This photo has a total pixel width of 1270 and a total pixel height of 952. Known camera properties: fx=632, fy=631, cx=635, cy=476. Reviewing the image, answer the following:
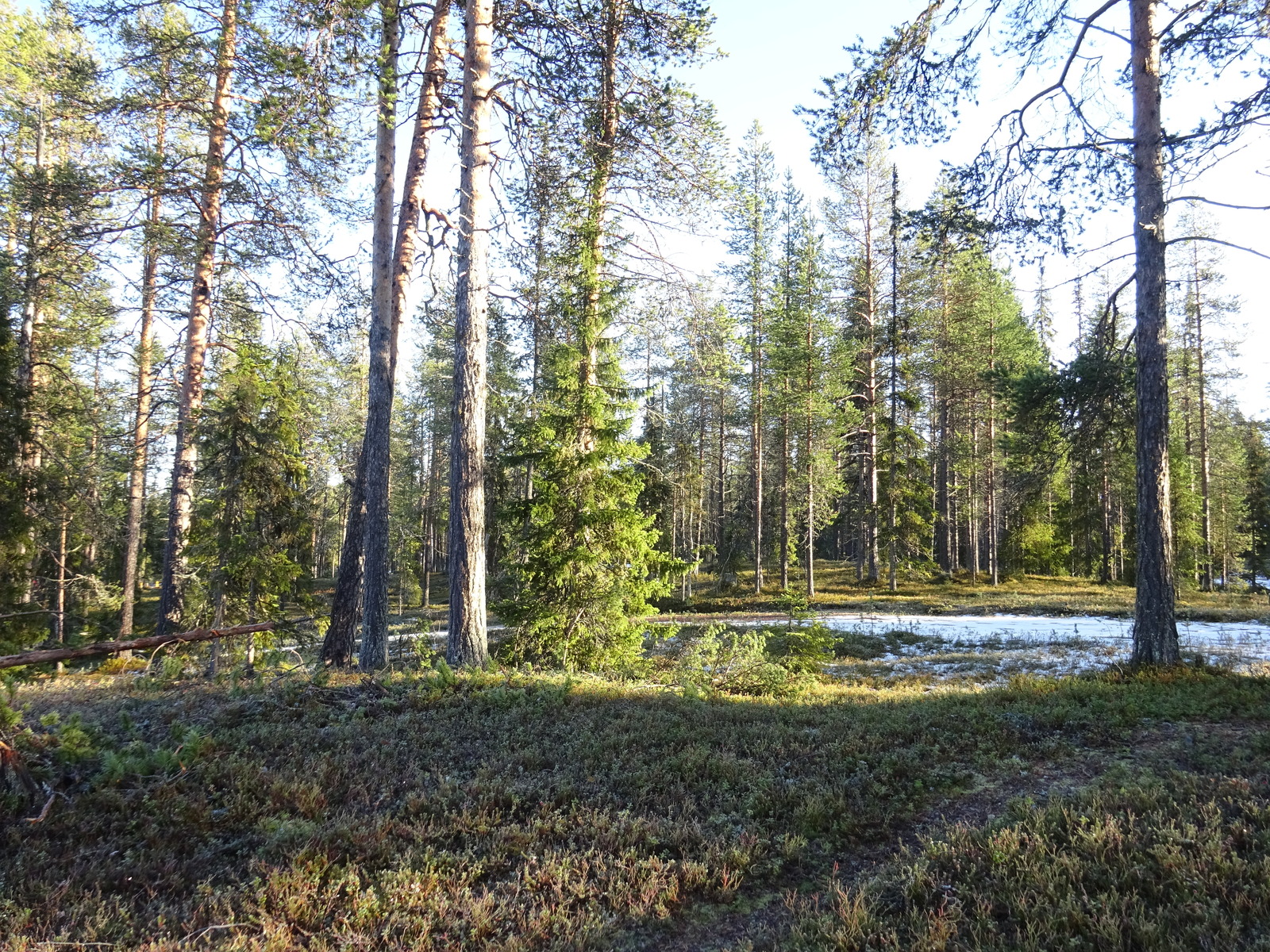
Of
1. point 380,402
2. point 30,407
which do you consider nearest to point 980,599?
point 380,402

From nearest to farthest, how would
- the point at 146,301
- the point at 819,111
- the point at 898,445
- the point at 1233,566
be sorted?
1. the point at 819,111
2. the point at 146,301
3. the point at 898,445
4. the point at 1233,566

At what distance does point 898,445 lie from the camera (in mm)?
31250

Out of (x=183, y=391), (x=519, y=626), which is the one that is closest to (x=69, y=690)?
(x=519, y=626)

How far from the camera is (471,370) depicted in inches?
377

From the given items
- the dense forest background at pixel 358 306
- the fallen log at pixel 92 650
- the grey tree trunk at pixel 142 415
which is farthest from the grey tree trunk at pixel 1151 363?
the grey tree trunk at pixel 142 415

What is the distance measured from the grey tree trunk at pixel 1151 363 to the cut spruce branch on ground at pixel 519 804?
5.13 feet

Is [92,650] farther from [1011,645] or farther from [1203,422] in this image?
[1203,422]

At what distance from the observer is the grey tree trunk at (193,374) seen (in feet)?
43.4

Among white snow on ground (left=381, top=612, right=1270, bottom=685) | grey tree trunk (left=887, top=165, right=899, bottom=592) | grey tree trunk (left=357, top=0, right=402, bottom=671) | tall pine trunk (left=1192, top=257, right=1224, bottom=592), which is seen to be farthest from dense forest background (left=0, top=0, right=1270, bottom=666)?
tall pine trunk (left=1192, top=257, right=1224, bottom=592)

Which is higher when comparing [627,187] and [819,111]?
[819,111]

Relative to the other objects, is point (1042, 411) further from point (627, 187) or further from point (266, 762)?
point (266, 762)

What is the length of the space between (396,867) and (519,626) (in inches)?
298

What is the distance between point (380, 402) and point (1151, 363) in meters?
12.0

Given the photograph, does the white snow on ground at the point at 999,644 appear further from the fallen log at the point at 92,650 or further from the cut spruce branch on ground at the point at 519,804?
the fallen log at the point at 92,650
